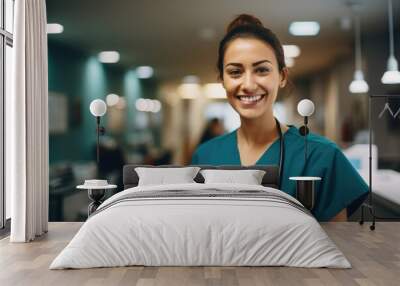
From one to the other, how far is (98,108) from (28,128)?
1098 mm

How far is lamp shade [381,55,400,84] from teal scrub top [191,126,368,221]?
0.95 m

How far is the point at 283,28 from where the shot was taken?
6809 mm

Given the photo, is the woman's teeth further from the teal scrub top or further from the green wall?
the green wall

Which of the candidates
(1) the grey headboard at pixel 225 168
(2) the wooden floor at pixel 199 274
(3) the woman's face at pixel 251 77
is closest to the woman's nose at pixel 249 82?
(3) the woman's face at pixel 251 77

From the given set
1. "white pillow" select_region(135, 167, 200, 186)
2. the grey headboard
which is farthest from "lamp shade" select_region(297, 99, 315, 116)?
"white pillow" select_region(135, 167, 200, 186)

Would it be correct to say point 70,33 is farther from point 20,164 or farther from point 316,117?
point 316,117

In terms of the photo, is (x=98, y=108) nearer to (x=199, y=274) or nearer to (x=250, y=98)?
(x=250, y=98)

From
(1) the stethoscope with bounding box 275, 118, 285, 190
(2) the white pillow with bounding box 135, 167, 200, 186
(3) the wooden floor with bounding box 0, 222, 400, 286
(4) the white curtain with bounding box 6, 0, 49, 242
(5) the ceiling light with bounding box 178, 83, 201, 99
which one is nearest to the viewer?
(3) the wooden floor with bounding box 0, 222, 400, 286

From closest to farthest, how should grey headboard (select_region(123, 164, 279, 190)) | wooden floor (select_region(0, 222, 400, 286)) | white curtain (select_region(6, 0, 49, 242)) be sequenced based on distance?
wooden floor (select_region(0, 222, 400, 286)), white curtain (select_region(6, 0, 49, 242)), grey headboard (select_region(123, 164, 279, 190))

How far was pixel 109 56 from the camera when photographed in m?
6.94

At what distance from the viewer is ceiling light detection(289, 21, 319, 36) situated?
680 cm

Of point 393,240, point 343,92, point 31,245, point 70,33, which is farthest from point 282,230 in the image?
point 70,33

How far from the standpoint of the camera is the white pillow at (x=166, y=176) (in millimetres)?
6289

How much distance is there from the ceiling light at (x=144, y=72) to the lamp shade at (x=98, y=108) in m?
0.59
